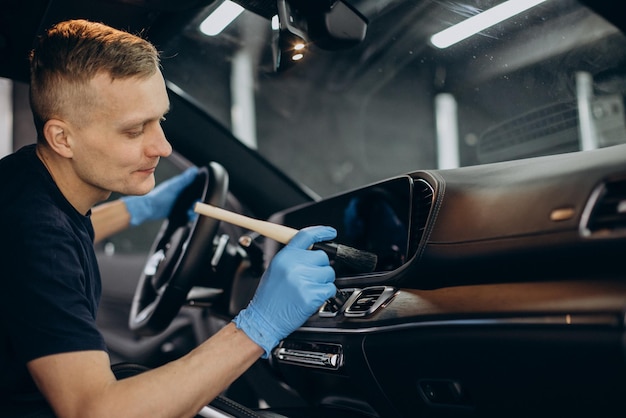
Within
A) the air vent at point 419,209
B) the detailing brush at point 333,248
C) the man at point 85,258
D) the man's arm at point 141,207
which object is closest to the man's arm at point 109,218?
the man's arm at point 141,207

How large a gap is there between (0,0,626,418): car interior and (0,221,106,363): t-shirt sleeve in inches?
10.6

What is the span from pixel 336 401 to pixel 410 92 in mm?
1075

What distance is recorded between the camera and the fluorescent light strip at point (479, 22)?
4.54 feet

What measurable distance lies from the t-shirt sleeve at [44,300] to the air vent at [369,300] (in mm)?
526

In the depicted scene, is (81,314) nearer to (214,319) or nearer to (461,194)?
(461,194)

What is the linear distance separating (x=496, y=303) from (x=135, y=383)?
680 mm

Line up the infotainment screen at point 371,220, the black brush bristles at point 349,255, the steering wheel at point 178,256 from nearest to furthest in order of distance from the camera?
the black brush bristles at point 349,255 → the infotainment screen at point 371,220 → the steering wheel at point 178,256

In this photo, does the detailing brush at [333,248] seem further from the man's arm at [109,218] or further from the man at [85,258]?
the man's arm at [109,218]

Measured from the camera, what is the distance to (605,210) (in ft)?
3.17

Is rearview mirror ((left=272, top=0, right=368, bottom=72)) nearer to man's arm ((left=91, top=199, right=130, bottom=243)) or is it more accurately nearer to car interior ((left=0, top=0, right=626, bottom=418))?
car interior ((left=0, top=0, right=626, bottom=418))

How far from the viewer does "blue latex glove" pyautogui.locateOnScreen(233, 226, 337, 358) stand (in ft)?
4.07

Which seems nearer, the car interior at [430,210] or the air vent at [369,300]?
the car interior at [430,210]

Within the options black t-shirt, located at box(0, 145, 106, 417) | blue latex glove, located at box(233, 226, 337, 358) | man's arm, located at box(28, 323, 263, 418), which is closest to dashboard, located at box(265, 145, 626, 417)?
blue latex glove, located at box(233, 226, 337, 358)

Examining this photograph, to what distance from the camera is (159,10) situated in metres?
1.73
